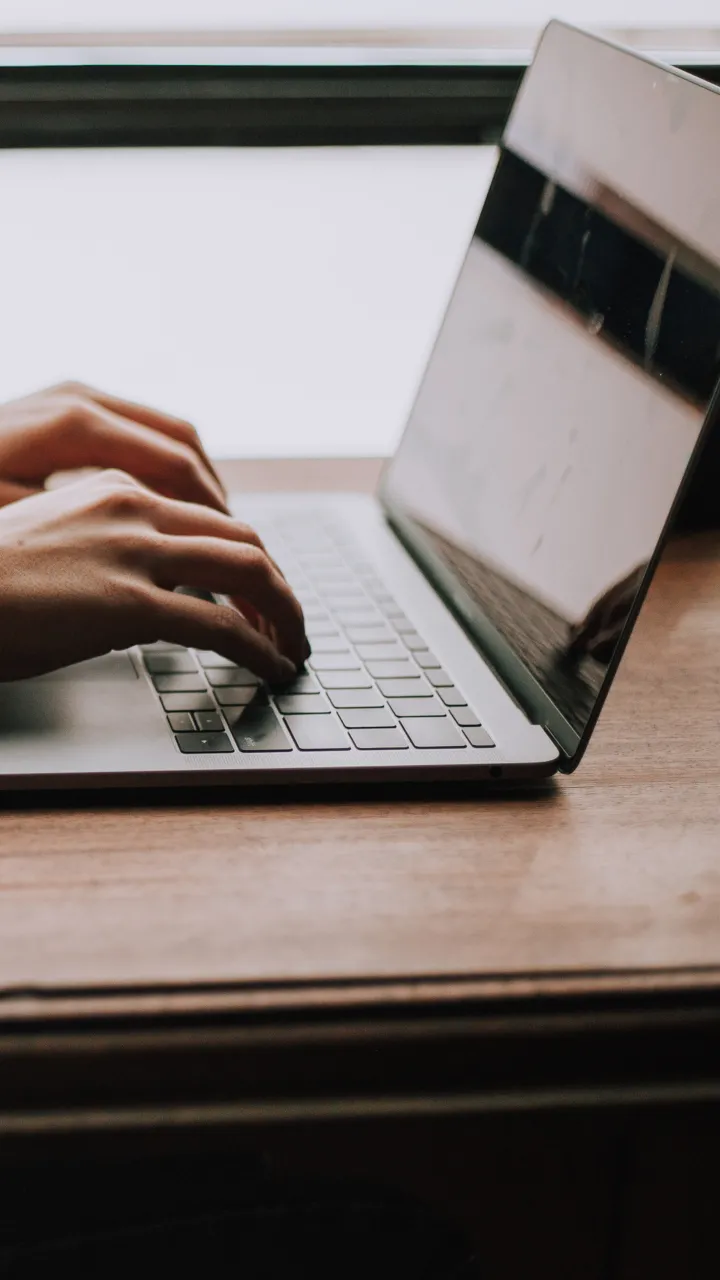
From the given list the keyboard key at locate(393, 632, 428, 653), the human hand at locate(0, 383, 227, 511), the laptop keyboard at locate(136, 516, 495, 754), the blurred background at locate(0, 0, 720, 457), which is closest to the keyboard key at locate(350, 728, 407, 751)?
the laptop keyboard at locate(136, 516, 495, 754)

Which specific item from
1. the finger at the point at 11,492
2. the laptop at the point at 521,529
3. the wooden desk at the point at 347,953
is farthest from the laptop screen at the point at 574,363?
the finger at the point at 11,492

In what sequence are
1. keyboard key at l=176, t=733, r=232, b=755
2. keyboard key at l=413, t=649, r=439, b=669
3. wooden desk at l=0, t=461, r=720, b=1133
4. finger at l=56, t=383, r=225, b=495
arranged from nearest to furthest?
wooden desk at l=0, t=461, r=720, b=1133 → keyboard key at l=176, t=733, r=232, b=755 → keyboard key at l=413, t=649, r=439, b=669 → finger at l=56, t=383, r=225, b=495

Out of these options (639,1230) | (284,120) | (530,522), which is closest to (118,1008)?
(639,1230)

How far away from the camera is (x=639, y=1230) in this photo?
20.4 inches

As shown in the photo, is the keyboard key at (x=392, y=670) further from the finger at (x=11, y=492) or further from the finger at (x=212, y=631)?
the finger at (x=11, y=492)

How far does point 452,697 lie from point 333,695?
60 millimetres

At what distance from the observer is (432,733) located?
58cm

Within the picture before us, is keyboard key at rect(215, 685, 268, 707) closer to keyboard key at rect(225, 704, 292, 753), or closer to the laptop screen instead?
keyboard key at rect(225, 704, 292, 753)

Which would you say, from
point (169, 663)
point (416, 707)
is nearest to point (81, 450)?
point (169, 663)

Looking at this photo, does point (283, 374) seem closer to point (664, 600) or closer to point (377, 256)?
point (377, 256)

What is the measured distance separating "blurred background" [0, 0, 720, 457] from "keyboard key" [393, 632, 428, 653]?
473mm

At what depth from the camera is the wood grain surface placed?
1.43 feet

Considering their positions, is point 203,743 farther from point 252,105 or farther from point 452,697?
point 252,105

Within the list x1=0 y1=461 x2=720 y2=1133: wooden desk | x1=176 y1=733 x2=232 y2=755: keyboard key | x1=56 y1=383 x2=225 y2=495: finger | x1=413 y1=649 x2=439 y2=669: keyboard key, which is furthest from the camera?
x1=56 y1=383 x2=225 y2=495: finger
